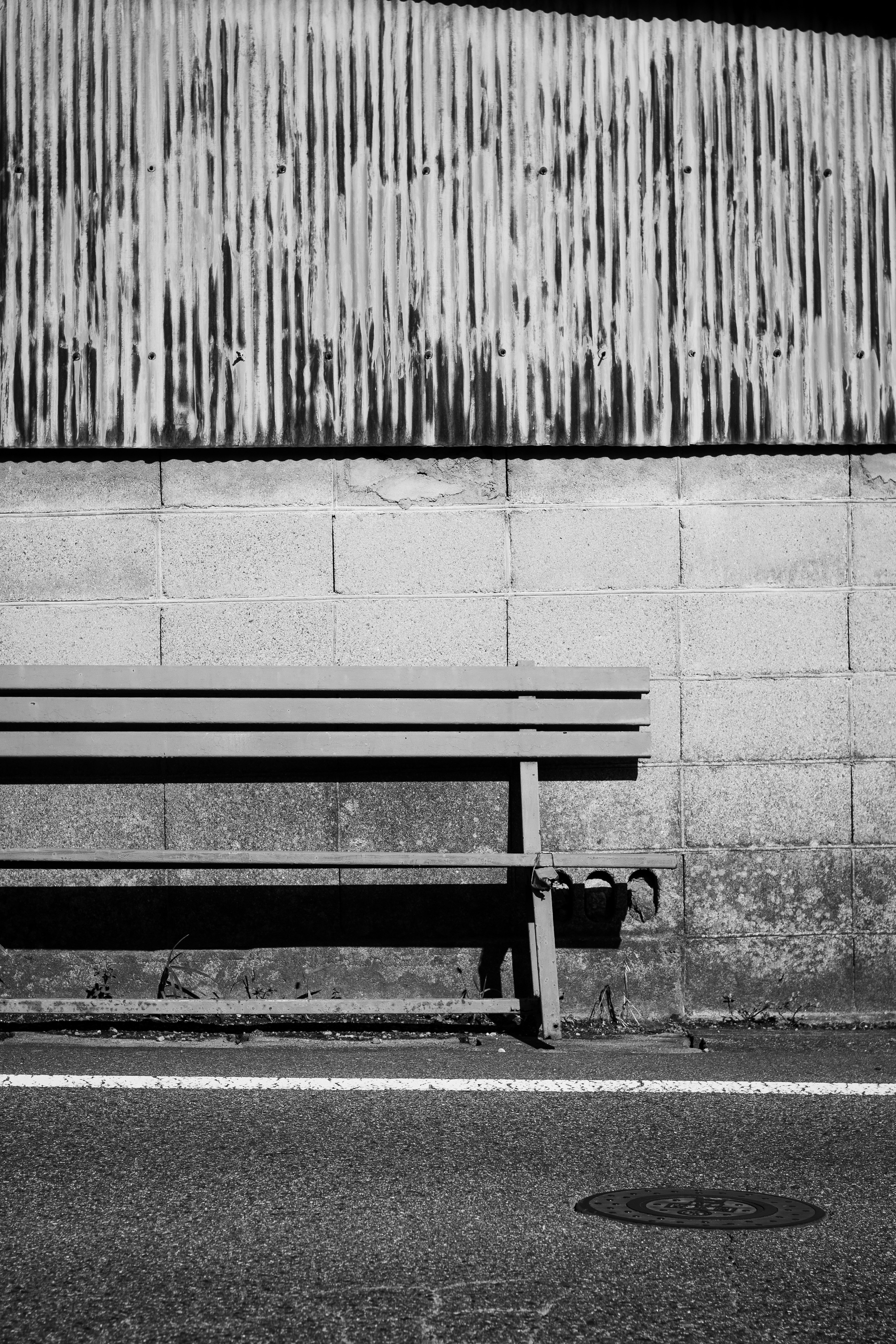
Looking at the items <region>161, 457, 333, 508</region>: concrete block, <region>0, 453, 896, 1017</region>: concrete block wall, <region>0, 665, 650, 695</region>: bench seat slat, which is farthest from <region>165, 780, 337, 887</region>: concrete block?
<region>161, 457, 333, 508</region>: concrete block

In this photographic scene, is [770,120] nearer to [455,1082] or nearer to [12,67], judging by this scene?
[12,67]

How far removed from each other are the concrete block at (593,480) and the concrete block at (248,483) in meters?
0.85

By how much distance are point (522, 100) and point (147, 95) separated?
67.7 inches

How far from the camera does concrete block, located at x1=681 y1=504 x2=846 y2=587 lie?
241 inches

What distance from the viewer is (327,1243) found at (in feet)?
9.95

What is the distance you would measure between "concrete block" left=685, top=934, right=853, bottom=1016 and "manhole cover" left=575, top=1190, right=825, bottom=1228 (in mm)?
2568

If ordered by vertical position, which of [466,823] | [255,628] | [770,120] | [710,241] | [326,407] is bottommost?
[466,823]

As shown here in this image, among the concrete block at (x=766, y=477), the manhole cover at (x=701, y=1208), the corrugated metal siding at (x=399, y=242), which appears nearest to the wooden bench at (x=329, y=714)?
the concrete block at (x=766, y=477)

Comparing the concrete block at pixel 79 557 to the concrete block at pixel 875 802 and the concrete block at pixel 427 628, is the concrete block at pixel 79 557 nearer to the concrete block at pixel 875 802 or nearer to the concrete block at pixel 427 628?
the concrete block at pixel 427 628

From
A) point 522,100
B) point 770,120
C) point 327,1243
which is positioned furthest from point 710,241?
point 327,1243

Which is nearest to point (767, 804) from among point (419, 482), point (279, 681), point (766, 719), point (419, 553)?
point (766, 719)

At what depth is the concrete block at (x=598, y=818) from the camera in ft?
19.8

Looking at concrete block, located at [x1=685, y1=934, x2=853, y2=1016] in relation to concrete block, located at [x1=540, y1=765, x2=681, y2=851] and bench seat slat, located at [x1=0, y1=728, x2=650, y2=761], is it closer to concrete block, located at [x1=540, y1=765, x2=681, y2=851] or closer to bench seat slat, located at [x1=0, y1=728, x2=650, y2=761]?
concrete block, located at [x1=540, y1=765, x2=681, y2=851]

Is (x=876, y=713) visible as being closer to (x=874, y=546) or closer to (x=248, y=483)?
(x=874, y=546)
